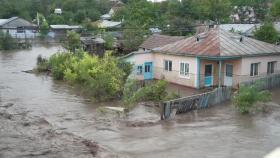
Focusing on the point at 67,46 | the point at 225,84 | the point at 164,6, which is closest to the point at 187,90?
the point at 225,84

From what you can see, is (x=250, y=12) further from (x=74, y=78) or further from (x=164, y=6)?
(x=74, y=78)

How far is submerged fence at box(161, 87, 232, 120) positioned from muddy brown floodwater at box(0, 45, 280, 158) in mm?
387

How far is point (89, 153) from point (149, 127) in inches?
178

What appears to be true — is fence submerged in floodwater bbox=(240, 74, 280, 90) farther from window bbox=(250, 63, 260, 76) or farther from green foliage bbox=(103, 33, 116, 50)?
green foliage bbox=(103, 33, 116, 50)

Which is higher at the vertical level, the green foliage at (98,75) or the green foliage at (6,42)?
the green foliage at (6,42)

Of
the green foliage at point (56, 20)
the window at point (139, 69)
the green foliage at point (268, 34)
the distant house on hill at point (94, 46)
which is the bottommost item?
the window at point (139, 69)

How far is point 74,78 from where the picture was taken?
31.3m

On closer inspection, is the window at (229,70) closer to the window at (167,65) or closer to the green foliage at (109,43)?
the window at (167,65)

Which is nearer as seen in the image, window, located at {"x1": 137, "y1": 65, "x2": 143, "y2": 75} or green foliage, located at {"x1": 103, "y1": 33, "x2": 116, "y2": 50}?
window, located at {"x1": 137, "y1": 65, "x2": 143, "y2": 75}

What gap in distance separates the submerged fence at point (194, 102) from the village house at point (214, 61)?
357 centimetres

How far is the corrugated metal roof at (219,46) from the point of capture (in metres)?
28.7

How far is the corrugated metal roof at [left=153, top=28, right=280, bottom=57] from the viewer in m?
28.7

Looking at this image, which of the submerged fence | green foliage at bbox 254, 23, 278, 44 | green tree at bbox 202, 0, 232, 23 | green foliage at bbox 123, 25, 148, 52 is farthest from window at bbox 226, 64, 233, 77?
green tree at bbox 202, 0, 232, 23

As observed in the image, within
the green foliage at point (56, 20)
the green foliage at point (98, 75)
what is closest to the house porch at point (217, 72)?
the green foliage at point (98, 75)
